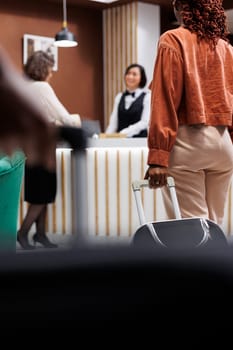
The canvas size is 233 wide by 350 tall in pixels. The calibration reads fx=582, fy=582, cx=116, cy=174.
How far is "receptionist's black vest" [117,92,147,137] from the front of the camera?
5805 millimetres

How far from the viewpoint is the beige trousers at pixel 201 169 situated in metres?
2.05

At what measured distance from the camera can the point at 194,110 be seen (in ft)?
6.56

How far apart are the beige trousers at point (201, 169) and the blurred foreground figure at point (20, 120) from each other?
1796mm

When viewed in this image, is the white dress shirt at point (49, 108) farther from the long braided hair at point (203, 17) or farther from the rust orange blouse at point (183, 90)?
the long braided hair at point (203, 17)

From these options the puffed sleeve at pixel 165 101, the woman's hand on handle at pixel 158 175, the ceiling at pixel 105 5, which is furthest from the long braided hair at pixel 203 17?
the ceiling at pixel 105 5

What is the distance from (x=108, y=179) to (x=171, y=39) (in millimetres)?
2167

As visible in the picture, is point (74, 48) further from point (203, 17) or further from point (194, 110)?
point (194, 110)

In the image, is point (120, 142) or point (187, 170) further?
point (120, 142)

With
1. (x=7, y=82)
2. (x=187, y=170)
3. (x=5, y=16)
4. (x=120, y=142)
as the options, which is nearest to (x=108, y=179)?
(x=120, y=142)

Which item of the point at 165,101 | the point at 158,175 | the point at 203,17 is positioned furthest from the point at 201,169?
the point at 203,17

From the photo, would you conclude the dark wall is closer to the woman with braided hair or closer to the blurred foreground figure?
the woman with braided hair

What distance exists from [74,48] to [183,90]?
22.3 feet

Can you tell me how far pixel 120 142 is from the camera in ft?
13.6

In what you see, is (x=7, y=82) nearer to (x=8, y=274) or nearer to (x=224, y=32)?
(x=8, y=274)
